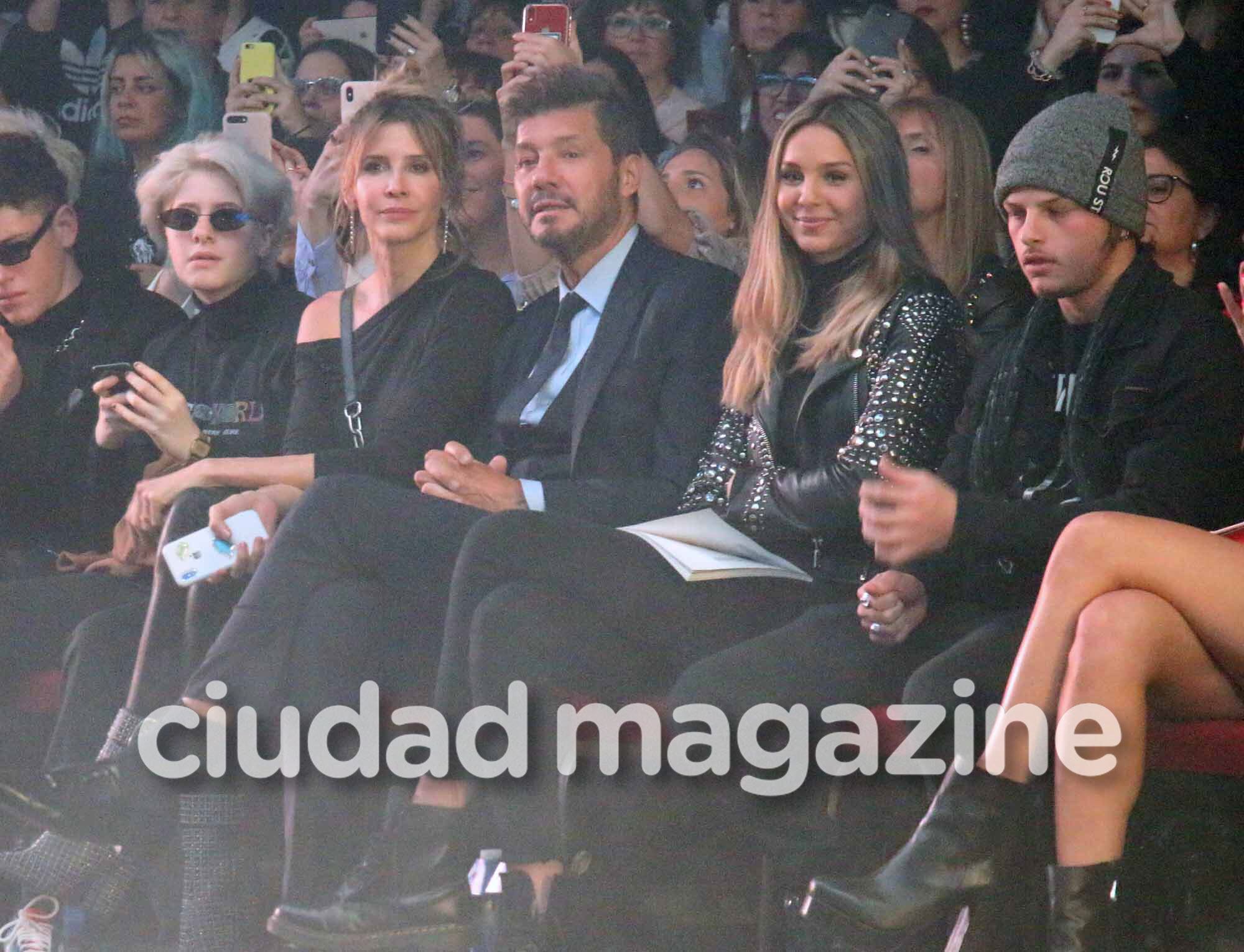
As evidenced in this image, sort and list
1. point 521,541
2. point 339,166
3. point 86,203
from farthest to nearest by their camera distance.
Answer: point 86,203
point 339,166
point 521,541

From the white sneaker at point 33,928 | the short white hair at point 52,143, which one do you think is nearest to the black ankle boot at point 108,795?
the white sneaker at point 33,928

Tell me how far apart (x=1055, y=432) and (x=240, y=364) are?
1.55 metres

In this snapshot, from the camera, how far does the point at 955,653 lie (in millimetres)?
2389

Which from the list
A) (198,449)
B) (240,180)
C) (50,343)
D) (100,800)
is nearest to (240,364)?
(198,449)

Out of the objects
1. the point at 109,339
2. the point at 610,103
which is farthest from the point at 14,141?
the point at 610,103

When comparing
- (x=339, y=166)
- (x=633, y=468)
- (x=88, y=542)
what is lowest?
(x=88, y=542)

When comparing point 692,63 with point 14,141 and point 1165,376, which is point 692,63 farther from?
point 14,141

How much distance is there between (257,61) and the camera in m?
3.47

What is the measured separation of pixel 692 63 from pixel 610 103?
0.57 feet

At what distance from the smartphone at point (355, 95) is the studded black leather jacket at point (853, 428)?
3.54 ft

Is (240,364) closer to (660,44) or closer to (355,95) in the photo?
(355,95)

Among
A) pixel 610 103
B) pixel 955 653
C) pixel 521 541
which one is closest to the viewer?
pixel 955 653

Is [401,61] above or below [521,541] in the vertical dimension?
above

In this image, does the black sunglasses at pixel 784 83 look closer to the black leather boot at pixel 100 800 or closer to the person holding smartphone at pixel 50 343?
the person holding smartphone at pixel 50 343
